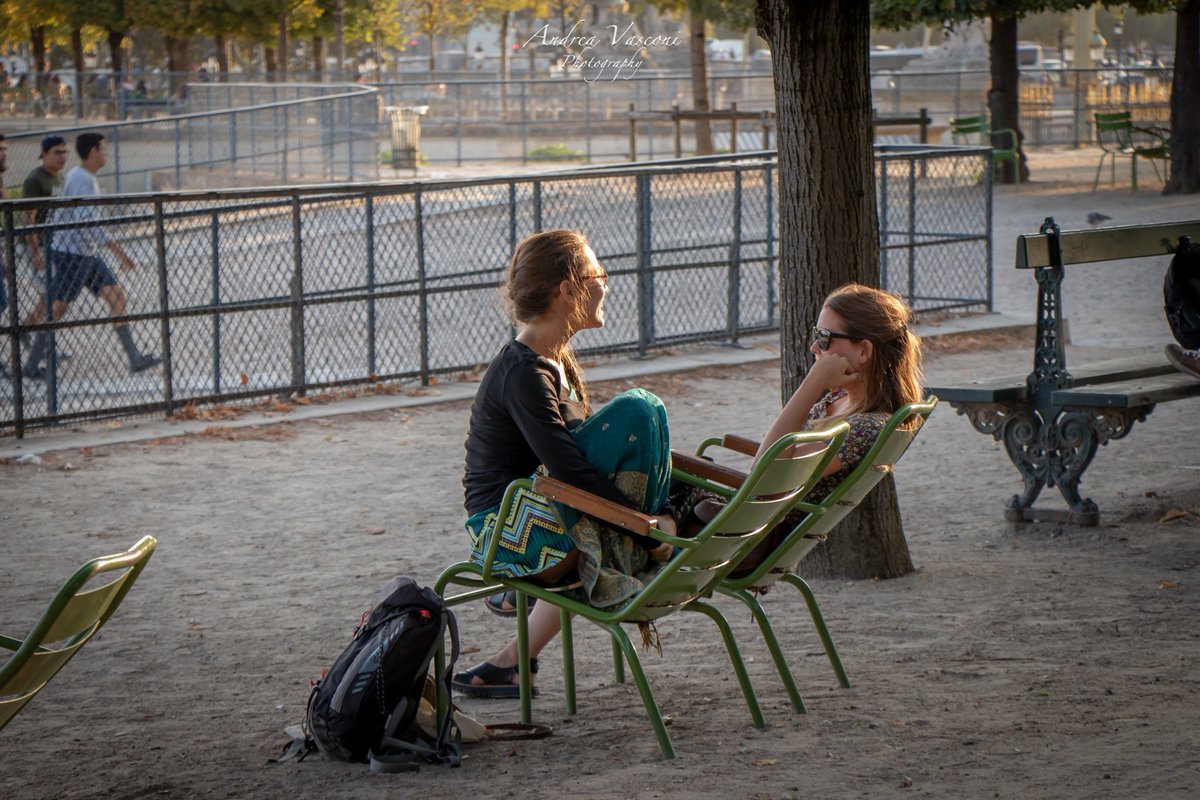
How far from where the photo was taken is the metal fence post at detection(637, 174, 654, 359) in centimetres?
1202

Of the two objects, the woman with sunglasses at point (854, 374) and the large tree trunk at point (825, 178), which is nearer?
the woman with sunglasses at point (854, 374)

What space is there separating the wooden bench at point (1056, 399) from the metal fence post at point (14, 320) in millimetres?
5467

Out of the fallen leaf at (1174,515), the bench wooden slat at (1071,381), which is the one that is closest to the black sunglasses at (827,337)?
the bench wooden slat at (1071,381)

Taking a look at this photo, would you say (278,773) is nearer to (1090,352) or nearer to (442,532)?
(442,532)

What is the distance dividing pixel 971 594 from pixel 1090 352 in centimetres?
676

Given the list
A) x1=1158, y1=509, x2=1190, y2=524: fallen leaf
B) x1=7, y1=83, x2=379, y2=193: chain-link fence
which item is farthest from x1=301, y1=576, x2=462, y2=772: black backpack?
x1=7, y1=83, x2=379, y2=193: chain-link fence

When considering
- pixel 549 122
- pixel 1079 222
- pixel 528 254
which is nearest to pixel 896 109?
pixel 549 122

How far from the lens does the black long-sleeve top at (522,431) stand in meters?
4.15

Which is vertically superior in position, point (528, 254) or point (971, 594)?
point (528, 254)

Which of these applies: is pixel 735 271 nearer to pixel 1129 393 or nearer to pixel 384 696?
pixel 1129 393

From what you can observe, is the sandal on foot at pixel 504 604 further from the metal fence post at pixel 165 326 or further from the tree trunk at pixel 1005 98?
the tree trunk at pixel 1005 98

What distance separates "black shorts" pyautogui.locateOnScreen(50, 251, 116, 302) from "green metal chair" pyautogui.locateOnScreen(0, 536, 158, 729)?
6.48 metres

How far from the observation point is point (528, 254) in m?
4.42

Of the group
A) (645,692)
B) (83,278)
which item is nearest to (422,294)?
(83,278)
